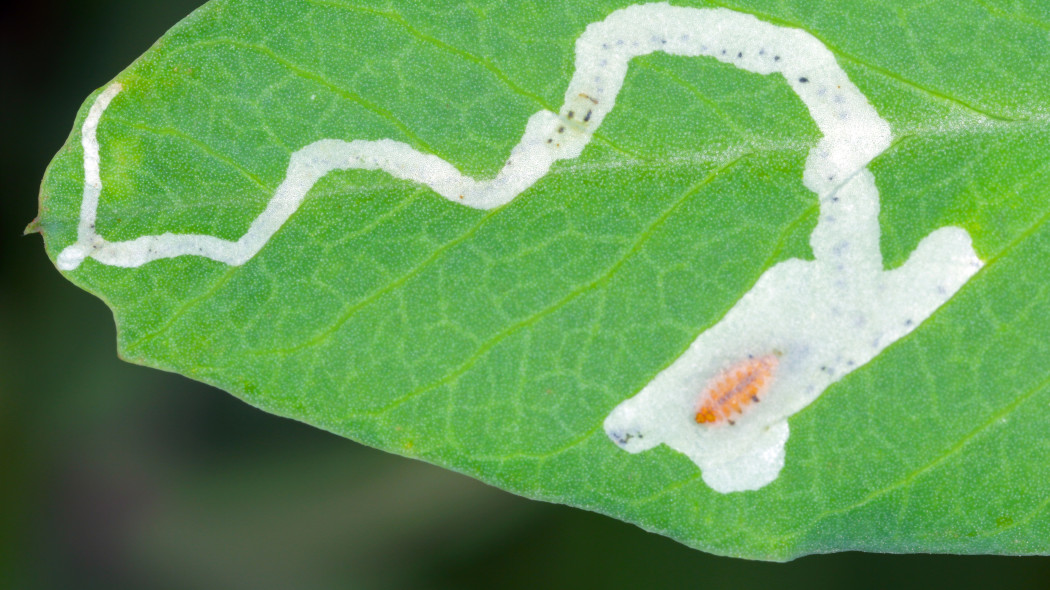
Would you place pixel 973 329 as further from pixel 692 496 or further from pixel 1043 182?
pixel 692 496

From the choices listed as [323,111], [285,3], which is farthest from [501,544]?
[285,3]

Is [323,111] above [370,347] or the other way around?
above

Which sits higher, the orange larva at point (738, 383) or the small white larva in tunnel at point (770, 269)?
the small white larva in tunnel at point (770, 269)

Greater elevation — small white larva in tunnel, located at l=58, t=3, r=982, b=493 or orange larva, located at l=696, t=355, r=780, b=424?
small white larva in tunnel, located at l=58, t=3, r=982, b=493

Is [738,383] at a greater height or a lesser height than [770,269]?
lesser

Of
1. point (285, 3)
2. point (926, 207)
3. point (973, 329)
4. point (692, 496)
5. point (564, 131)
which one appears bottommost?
point (692, 496)
